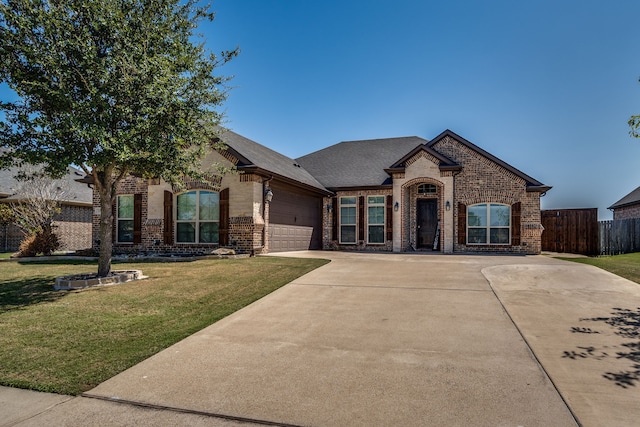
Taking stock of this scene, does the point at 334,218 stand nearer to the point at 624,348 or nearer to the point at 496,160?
the point at 496,160

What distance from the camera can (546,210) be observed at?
1788 centimetres

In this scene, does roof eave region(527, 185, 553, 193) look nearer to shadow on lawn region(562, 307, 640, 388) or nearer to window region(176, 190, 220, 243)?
shadow on lawn region(562, 307, 640, 388)

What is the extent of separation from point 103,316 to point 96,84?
4836mm

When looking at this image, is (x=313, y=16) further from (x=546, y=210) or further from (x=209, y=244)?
(x=546, y=210)

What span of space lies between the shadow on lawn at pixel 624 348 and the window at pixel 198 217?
39.0ft

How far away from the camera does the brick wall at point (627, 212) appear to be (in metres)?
23.0

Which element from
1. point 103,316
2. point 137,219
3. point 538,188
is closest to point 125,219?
point 137,219

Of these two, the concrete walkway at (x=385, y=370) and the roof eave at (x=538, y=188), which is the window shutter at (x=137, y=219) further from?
the roof eave at (x=538, y=188)

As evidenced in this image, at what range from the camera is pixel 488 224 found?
17156 mm

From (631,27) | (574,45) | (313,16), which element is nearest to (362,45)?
(313,16)

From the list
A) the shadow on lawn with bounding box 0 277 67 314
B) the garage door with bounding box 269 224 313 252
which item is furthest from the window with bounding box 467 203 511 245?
the shadow on lawn with bounding box 0 277 67 314

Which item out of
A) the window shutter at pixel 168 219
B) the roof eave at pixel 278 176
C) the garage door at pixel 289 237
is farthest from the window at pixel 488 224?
the window shutter at pixel 168 219

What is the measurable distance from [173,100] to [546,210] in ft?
55.4

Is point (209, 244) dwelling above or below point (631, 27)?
below
